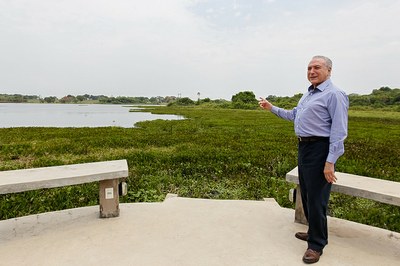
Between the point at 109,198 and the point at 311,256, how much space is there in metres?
2.65

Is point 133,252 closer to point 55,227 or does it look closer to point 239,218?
point 55,227

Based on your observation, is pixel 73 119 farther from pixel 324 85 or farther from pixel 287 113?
pixel 324 85

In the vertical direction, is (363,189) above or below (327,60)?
below

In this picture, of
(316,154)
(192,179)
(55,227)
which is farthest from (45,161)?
(316,154)

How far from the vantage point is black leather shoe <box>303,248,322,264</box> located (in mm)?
3184

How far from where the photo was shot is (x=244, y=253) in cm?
336

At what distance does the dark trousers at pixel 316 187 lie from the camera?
321cm

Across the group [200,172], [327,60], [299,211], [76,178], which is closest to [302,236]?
[299,211]

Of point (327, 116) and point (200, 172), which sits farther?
point (200, 172)

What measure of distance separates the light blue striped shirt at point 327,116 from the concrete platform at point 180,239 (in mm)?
1237

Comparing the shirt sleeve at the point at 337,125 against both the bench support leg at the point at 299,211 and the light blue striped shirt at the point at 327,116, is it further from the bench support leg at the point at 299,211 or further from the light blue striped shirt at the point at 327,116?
the bench support leg at the point at 299,211

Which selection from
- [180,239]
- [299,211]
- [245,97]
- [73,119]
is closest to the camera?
[180,239]

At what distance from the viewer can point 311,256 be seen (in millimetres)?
3211

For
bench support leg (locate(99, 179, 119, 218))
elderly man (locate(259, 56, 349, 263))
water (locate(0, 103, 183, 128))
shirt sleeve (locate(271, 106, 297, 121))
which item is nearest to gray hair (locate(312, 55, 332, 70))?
elderly man (locate(259, 56, 349, 263))
